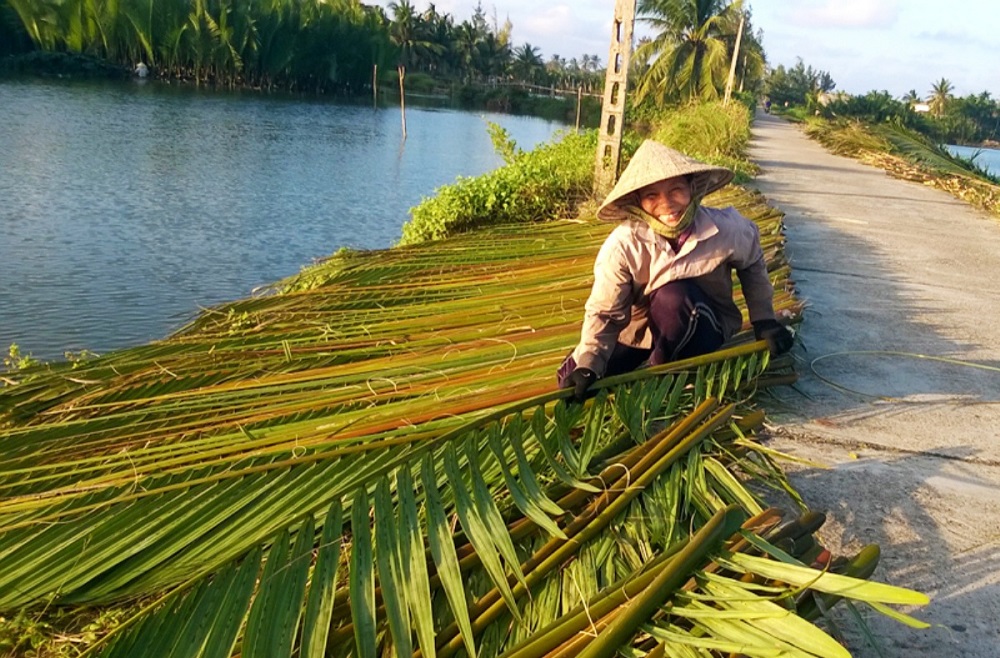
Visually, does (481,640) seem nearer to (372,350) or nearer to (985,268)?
(372,350)

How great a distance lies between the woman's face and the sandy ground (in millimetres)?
843

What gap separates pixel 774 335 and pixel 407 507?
58.3 inches

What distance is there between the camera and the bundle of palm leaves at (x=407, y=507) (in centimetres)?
131

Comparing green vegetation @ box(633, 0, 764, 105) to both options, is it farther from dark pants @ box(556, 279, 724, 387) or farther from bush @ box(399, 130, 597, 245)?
dark pants @ box(556, 279, 724, 387)

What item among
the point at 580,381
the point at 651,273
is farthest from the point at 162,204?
the point at 580,381

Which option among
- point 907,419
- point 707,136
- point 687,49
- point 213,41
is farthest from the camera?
point 213,41

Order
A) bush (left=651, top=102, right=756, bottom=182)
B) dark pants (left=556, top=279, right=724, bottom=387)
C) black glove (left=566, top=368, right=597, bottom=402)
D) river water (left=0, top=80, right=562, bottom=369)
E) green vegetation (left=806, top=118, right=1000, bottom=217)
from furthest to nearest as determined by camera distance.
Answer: bush (left=651, top=102, right=756, bottom=182) < green vegetation (left=806, top=118, right=1000, bottom=217) < river water (left=0, top=80, right=562, bottom=369) < dark pants (left=556, top=279, right=724, bottom=387) < black glove (left=566, top=368, right=597, bottom=402)

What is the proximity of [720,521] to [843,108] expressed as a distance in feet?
128

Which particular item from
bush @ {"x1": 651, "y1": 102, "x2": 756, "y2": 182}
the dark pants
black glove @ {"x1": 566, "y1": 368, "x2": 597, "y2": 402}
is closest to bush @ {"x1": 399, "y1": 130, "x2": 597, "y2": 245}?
bush @ {"x1": 651, "y1": 102, "x2": 756, "y2": 182}

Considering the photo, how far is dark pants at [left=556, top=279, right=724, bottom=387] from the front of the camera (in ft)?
7.78

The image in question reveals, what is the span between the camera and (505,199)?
23.2ft

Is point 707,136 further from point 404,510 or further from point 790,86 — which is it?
point 790,86

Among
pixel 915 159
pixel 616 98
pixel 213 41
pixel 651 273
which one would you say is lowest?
pixel 651 273

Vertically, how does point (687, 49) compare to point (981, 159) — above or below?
above
